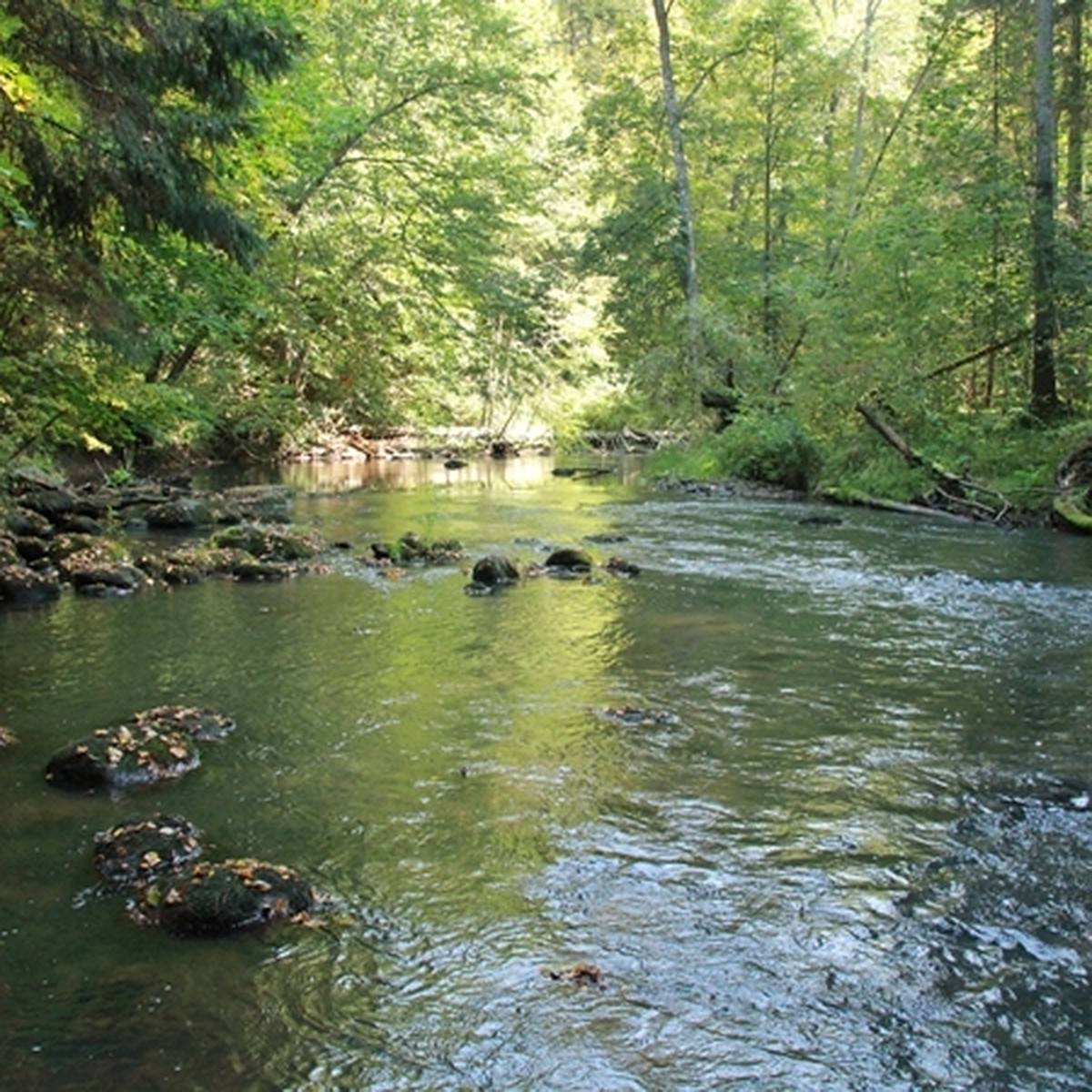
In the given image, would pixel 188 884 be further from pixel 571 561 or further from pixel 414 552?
pixel 414 552

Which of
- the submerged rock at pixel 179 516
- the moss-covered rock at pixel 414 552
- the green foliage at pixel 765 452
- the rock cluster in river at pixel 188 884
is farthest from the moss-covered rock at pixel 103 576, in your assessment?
the green foliage at pixel 765 452

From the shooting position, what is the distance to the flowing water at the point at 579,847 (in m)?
3.48

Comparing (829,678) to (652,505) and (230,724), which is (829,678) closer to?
(230,724)

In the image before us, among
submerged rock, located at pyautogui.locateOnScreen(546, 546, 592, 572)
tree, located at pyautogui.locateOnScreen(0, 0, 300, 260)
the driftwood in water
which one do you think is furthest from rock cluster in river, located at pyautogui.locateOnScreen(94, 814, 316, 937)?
the driftwood in water

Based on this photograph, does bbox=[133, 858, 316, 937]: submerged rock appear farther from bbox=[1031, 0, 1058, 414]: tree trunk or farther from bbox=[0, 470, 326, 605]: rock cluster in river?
bbox=[1031, 0, 1058, 414]: tree trunk

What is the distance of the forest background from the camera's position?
9188 mm

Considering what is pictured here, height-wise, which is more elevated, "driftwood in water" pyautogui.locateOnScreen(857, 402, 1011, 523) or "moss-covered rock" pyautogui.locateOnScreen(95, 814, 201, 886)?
"driftwood in water" pyautogui.locateOnScreen(857, 402, 1011, 523)

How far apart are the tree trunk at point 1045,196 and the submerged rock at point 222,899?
670 inches

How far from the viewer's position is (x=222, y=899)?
13.8 feet

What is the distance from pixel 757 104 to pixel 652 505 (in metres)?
14.2

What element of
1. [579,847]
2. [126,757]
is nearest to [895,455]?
[579,847]

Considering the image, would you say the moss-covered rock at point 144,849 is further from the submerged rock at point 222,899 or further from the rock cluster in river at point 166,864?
the submerged rock at point 222,899

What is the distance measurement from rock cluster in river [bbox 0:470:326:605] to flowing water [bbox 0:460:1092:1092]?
980 millimetres

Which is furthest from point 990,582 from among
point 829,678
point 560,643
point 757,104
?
point 757,104
